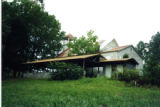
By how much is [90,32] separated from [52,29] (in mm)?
7190

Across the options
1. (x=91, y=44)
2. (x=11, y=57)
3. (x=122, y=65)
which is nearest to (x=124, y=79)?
(x=122, y=65)

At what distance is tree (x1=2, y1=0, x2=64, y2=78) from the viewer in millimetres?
21391

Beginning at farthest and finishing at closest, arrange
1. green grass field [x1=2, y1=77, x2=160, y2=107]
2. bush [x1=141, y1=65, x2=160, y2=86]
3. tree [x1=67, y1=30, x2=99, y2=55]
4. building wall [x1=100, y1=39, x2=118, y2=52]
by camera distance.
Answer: building wall [x1=100, y1=39, x2=118, y2=52]
tree [x1=67, y1=30, x2=99, y2=55]
bush [x1=141, y1=65, x2=160, y2=86]
green grass field [x1=2, y1=77, x2=160, y2=107]

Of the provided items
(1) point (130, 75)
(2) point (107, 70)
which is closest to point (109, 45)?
(2) point (107, 70)

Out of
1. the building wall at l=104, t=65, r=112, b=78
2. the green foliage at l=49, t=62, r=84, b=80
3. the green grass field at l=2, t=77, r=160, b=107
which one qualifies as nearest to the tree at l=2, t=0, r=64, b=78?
the green foliage at l=49, t=62, r=84, b=80

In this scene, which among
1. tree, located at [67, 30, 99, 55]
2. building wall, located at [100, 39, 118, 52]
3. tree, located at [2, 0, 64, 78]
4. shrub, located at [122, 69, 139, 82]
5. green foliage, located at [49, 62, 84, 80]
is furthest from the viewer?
building wall, located at [100, 39, 118, 52]

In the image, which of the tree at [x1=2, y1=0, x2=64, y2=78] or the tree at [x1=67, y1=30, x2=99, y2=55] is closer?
the tree at [x1=2, y1=0, x2=64, y2=78]

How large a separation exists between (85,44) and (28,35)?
32.9ft

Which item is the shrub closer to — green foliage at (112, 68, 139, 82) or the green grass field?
green foliage at (112, 68, 139, 82)

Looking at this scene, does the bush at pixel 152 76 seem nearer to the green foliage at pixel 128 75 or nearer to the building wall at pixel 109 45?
the green foliage at pixel 128 75

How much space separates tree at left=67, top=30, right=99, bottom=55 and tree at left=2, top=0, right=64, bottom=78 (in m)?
3.65

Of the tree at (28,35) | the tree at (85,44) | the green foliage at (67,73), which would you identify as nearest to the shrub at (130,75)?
the green foliage at (67,73)

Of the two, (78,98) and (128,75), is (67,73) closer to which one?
(128,75)

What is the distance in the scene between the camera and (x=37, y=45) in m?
25.2
